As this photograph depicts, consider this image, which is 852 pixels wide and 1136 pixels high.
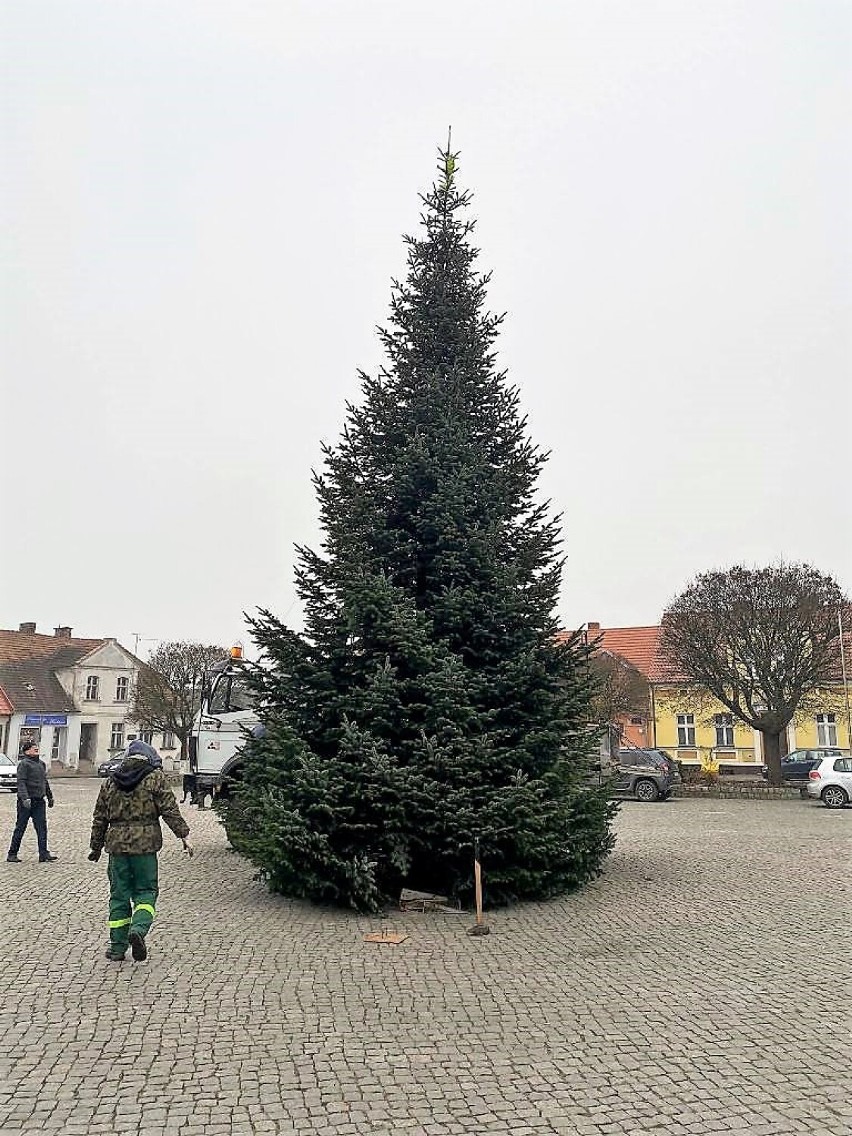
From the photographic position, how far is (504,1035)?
581 centimetres

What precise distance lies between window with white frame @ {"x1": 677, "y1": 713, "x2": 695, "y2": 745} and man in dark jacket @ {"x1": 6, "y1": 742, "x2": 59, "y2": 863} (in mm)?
41510

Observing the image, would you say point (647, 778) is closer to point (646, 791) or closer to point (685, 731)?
point (646, 791)

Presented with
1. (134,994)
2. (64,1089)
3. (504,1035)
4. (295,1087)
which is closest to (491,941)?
(504,1035)

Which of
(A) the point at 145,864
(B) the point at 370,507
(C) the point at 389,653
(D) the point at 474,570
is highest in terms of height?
(B) the point at 370,507

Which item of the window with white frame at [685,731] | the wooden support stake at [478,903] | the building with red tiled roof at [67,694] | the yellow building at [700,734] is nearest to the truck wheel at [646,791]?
the yellow building at [700,734]

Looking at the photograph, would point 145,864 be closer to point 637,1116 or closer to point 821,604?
point 637,1116

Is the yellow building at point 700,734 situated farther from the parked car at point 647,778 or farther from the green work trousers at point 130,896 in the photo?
the green work trousers at point 130,896

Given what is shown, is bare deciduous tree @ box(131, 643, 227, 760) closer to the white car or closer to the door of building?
the door of building

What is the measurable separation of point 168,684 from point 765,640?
26179 millimetres

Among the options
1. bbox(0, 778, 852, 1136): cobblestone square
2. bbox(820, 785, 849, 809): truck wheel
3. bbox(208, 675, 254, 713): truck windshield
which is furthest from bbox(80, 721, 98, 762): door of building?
bbox(0, 778, 852, 1136): cobblestone square

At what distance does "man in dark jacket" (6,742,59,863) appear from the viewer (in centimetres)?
1283

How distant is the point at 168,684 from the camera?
140 feet

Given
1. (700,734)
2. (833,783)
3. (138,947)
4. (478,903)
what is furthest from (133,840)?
(700,734)

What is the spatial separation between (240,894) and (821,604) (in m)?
24.8
